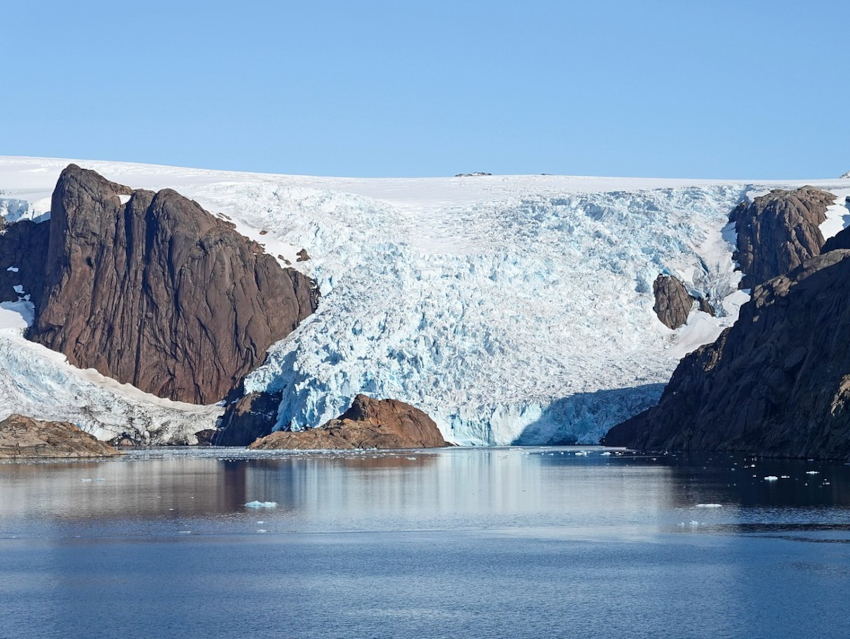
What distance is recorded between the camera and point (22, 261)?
272 ft

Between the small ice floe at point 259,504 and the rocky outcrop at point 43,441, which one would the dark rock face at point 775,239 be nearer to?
the rocky outcrop at point 43,441

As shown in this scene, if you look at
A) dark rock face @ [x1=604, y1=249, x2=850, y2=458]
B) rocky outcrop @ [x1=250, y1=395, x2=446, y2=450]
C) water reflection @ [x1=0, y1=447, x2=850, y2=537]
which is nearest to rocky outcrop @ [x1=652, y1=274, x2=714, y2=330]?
dark rock face @ [x1=604, y1=249, x2=850, y2=458]

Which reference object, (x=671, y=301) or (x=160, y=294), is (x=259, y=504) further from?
(x=671, y=301)

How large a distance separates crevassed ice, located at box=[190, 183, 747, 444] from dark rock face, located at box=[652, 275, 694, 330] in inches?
26.5

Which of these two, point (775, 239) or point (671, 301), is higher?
point (775, 239)

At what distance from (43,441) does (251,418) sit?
13.9 meters

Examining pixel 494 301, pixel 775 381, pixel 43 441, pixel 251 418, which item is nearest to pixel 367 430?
pixel 251 418

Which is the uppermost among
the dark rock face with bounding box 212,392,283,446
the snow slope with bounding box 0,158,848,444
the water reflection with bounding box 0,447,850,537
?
the snow slope with bounding box 0,158,848,444

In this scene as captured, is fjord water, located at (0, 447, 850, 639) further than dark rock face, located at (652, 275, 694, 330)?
No

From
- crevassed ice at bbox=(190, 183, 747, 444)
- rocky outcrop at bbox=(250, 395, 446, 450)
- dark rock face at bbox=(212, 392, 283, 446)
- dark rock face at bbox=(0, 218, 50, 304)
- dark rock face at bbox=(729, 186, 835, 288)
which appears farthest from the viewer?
dark rock face at bbox=(0, 218, 50, 304)

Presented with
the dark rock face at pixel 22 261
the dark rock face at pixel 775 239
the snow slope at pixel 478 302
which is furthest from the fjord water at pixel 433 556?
the dark rock face at pixel 22 261

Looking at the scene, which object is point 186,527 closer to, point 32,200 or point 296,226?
point 296,226

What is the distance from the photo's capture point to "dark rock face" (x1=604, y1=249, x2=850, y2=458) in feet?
157

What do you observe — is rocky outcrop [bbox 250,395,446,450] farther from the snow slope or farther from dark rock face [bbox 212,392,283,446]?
dark rock face [bbox 212,392,283,446]
